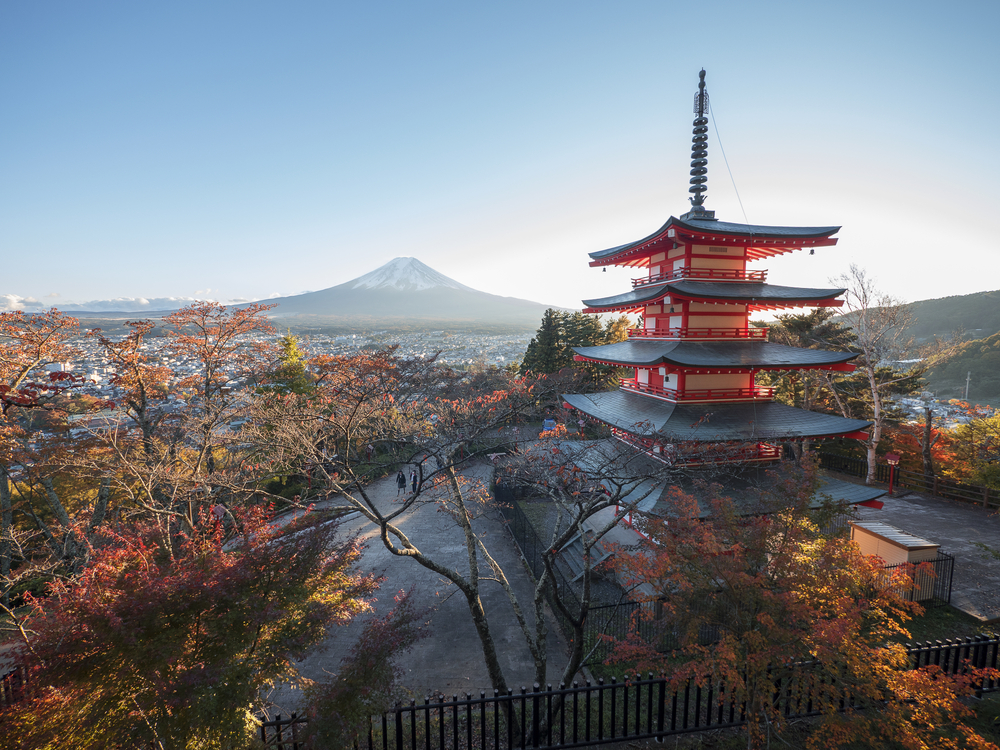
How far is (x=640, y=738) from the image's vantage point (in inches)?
223

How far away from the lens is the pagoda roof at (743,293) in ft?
34.2

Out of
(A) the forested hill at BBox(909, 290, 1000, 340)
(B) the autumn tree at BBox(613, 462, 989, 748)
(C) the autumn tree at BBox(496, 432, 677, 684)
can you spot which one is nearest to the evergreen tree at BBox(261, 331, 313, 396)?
(C) the autumn tree at BBox(496, 432, 677, 684)

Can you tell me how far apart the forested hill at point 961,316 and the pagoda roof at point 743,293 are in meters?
66.1

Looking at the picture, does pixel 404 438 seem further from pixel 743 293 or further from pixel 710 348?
pixel 743 293

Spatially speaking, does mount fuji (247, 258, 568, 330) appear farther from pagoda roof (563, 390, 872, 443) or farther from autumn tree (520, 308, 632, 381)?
pagoda roof (563, 390, 872, 443)

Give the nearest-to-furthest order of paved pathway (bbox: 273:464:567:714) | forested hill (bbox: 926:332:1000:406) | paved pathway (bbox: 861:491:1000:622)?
paved pathway (bbox: 273:464:567:714) < paved pathway (bbox: 861:491:1000:622) < forested hill (bbox: 926:332:1000:406)

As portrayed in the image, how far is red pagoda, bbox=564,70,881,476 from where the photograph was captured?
10.0 m

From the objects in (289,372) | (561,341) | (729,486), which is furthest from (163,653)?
(561,341)

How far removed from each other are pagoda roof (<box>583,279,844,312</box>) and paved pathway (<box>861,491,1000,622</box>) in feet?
24.5

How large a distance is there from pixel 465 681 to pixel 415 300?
91952mm

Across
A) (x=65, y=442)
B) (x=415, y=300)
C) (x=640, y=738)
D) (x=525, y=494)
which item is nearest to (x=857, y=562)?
(x=640, y=738)

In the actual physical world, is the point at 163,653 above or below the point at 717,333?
below

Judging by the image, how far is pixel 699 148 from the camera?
12133 mm

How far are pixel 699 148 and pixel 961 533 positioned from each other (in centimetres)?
1476
